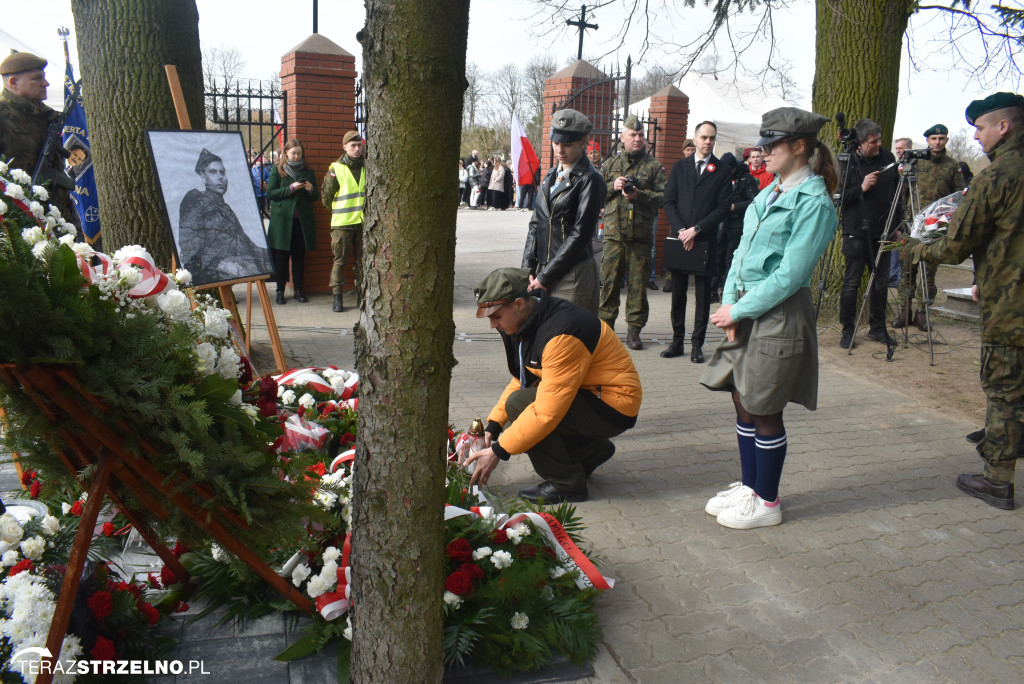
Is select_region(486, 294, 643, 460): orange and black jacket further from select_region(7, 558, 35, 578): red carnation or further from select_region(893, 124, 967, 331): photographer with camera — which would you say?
select_region(893, 124, 967, 331): photographer with camera

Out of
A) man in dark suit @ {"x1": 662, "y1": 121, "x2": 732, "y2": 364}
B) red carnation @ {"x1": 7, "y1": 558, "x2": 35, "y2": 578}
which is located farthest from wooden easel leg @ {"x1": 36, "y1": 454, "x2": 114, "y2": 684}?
man in dark suit @ {"x1": 662, "y1": 121, "x2": 732, "y2": 364}

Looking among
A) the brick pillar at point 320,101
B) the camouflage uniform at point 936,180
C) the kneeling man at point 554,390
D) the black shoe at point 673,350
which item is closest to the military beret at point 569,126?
the kneeling man at point 554,390

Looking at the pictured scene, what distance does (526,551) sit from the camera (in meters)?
3.15

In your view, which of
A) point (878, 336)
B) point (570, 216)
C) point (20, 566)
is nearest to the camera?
point (20, 566)

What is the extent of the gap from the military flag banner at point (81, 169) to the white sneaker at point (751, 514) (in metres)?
7.05

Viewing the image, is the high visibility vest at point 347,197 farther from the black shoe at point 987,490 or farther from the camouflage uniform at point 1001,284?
the black shoe at point 987,490

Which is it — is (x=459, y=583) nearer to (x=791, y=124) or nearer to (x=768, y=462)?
(x=768, y=462)

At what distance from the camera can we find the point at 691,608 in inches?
131

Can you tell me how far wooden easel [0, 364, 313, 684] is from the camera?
2170mm

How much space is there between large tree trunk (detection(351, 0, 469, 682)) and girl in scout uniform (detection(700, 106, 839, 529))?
2110 millimetres

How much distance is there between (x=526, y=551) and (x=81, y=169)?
7.40 meters

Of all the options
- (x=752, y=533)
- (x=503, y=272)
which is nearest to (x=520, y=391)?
(x=503, y=272)

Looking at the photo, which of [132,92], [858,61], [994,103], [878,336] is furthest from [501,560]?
[858,61]

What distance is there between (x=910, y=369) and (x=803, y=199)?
4679 millimetres
